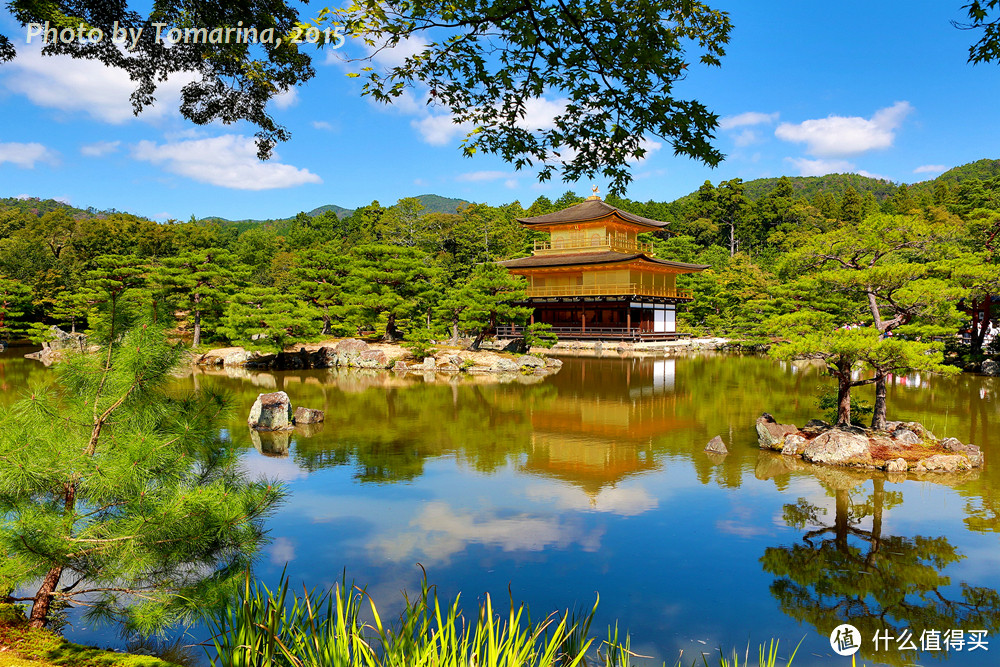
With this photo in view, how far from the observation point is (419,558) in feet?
17.4

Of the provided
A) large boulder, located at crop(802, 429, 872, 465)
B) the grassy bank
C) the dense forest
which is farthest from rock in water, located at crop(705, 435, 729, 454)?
the grassy bank

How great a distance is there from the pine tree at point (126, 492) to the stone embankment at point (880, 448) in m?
7.83

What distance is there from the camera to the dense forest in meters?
9.67

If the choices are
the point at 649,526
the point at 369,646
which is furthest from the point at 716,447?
the point at 369,646

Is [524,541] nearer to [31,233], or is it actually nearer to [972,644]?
[972,644]

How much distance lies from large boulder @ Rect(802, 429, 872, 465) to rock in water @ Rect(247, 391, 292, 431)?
856cm

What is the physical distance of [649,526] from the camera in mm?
6070

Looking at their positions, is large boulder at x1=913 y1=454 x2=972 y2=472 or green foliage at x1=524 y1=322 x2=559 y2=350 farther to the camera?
green foliage at x1=524 y1=322 x2=559 y2=350

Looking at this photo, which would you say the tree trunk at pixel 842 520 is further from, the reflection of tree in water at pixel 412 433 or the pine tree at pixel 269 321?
the pine tree at pixel 269 321

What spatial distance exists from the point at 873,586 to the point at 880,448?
172 inches

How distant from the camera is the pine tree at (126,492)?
276 centimetres

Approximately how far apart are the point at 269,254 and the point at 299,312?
27.6 meters

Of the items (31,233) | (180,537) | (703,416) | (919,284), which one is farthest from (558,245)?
(31,233)

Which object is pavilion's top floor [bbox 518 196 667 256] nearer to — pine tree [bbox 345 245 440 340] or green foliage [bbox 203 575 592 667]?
pine tree [bbox 345 245 440 340]
